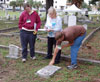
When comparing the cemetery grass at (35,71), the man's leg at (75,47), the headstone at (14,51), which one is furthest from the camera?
the headstone at (14,51)

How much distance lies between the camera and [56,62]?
5020 millimetres

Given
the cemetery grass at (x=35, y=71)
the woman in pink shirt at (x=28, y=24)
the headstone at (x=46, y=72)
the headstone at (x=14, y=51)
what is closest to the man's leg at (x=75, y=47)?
the cemetery grass at (x=35, y=71)

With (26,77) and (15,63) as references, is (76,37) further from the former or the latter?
(15,63)

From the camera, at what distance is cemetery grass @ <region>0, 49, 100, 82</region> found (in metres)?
3.96

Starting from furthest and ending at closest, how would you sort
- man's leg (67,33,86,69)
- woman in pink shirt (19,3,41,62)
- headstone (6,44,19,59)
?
headstone (6,44,19,59), woman in pink shirt (19,3,41,62), man's leg (67,33,86,69)

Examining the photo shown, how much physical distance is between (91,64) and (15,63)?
7.52ft

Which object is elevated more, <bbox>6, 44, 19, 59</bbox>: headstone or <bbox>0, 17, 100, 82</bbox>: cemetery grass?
<bbox>6, 44, 19, 59</bbox>: headstone

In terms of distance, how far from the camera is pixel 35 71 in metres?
4.41

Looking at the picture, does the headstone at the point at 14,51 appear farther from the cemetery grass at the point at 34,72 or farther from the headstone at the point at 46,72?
the headstone at the point at 46,72

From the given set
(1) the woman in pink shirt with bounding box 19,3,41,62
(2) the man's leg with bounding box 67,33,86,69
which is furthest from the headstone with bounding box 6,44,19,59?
(2) the man's leg with bounding box 67,33,86,69

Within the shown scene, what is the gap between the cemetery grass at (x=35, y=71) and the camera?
3.96 metres

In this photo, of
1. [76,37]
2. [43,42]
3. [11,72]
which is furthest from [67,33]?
[43,42]

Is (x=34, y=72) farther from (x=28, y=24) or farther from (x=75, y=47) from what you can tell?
(x=28, y=24)

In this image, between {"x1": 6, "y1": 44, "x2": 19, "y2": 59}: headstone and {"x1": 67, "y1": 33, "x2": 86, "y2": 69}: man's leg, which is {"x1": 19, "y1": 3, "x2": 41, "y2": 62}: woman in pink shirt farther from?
{"x1": 67, "y1": 33, "x2": 86, "y2": 69}: man's leg
